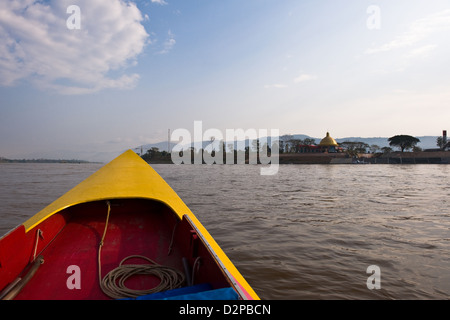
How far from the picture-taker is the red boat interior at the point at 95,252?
6.79ft

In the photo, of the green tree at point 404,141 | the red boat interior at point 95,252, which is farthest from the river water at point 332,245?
the green tree at point 404,141

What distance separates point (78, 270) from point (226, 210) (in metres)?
4.69

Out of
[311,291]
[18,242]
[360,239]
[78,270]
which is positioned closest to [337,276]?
[311,291]

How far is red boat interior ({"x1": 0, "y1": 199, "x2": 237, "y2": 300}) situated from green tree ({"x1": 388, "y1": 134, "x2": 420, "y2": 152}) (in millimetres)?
67402

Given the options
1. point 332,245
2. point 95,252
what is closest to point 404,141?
point 332,245

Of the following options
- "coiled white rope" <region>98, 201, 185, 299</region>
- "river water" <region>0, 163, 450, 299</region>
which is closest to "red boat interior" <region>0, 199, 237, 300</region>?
"coiled white rope" <region>98, 201, 185, 299</region>

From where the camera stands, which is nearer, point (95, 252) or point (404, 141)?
point (95, 252)

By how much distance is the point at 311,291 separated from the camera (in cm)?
284

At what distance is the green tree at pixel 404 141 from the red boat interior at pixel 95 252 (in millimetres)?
67402

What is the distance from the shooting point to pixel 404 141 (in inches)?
2281

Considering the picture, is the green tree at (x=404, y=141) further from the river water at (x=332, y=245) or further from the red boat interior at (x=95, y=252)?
the red boat interior at (x=95, y=252)

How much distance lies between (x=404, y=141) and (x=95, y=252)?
225ft

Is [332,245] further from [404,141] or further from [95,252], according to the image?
[404,141]

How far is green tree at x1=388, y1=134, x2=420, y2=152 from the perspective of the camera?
57.4 m
